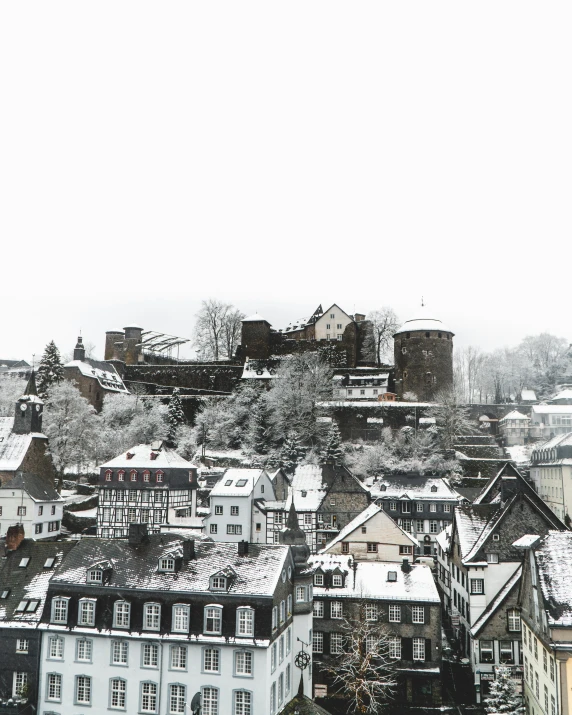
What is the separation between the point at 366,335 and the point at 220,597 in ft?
223

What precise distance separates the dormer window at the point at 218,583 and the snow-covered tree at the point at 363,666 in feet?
24.1

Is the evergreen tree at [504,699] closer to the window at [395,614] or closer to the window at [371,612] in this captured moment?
the window at [395,614]

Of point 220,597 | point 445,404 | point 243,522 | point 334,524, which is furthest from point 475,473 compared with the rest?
point 220,597

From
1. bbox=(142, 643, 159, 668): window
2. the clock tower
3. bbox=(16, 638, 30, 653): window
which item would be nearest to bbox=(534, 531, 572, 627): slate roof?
bbox=(142, 643, 159, 668): window

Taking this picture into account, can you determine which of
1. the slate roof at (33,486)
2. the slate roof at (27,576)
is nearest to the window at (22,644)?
the slate roof at (27,576)

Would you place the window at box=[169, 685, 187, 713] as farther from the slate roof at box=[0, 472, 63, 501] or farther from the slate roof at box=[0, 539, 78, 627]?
the slate roof at box=[0, 472, 63, 501]

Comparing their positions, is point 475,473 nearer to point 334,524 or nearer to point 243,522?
point 334,524

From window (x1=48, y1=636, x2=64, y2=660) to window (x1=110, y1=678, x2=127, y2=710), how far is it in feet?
8.52

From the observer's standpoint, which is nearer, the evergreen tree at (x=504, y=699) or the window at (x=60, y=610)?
the evergreen tree at (x=504, y=699)

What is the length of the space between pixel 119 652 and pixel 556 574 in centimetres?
1721

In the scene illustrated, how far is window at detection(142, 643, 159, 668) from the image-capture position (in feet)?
86.8

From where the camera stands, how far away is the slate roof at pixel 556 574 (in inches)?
904

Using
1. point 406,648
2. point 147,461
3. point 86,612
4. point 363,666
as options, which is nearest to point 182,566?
point 86,612

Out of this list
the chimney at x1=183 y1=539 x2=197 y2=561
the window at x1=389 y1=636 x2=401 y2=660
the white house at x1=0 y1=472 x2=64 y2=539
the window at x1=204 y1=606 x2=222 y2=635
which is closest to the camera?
the window at x1=204 y1=606 x2=222 y2=635
